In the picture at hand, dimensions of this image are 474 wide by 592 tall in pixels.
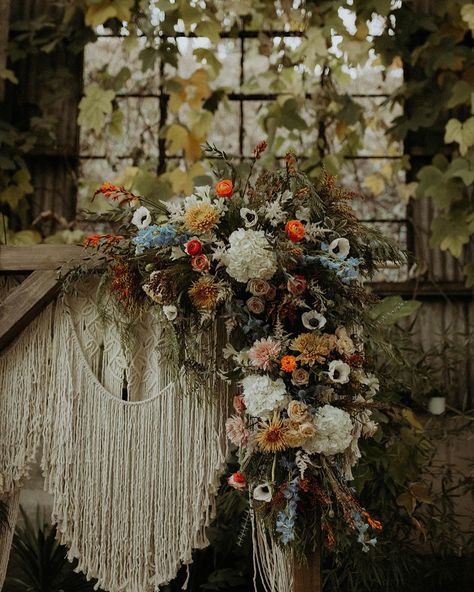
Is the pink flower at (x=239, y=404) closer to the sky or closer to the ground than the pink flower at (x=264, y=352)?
closer to the ground

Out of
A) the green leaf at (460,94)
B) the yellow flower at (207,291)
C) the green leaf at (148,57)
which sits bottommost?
the yellow flower at (207,291)

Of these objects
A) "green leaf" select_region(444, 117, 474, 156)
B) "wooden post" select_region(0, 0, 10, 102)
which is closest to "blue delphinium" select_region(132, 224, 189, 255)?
"green leaf" select_region(444, 117, 474, 156)

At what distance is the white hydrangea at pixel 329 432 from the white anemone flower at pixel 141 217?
0.60m

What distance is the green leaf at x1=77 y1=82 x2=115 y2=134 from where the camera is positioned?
13.1 ft

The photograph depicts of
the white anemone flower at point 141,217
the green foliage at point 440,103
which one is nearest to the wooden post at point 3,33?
the green foliage at point 440,103

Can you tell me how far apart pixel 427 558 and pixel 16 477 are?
70.6 inches

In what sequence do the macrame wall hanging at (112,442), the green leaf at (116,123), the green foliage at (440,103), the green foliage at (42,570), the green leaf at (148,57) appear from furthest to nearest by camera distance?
the green leaf at (116,123) → the green leaf at (148,57) → the green foliage at (440,103) → the green foliage at (42,570) → the macrame wall hanging at (112,442)

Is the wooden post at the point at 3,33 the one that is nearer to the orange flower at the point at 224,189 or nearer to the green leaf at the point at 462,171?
the green leaf at the point at 462,171

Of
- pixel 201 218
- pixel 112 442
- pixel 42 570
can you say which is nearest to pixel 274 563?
pixel 112 442

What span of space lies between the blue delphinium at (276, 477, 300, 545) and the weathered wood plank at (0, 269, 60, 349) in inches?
31.3

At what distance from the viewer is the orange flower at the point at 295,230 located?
70.8 inches

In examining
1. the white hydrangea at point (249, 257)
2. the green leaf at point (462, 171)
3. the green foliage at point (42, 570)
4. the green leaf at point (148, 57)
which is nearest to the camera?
the white hydrangea at point (249, 257)

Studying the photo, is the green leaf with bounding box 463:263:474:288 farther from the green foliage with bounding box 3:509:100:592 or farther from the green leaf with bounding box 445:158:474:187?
the green foliage with bounding box 3:509:100:592

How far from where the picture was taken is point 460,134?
365 cm
